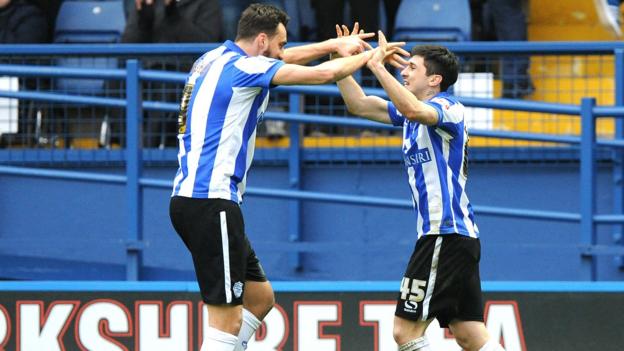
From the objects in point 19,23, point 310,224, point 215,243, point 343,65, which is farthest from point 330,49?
point 19,23

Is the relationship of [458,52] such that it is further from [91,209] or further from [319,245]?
[91,209]

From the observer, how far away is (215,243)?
613 cm

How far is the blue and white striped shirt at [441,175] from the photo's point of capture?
20.7ft

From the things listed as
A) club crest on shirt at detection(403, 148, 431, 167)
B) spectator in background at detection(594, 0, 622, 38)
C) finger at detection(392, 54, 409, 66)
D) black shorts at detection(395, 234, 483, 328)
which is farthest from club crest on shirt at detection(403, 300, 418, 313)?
spectator in background at detection(594, 0, 622, 38)

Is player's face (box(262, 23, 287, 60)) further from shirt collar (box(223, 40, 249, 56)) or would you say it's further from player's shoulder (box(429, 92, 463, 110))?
player's shoulder (box(429, 92, 463, 110))

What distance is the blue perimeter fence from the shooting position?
757cm

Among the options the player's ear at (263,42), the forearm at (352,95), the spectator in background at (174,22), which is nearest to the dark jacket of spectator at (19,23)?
the spectator in background at (174,22)

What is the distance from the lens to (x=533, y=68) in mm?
8227

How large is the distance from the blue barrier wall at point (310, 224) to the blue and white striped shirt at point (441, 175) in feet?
6.28

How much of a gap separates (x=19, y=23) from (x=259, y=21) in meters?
4.09

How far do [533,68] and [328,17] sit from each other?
199 cm

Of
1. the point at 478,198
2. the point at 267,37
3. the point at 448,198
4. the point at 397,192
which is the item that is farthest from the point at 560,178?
the point at 267,37

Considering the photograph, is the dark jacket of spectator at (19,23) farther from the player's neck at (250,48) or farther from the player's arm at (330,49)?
the player's neck at (250,48)

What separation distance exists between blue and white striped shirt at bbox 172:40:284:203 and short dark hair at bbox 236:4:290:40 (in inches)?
5.1
